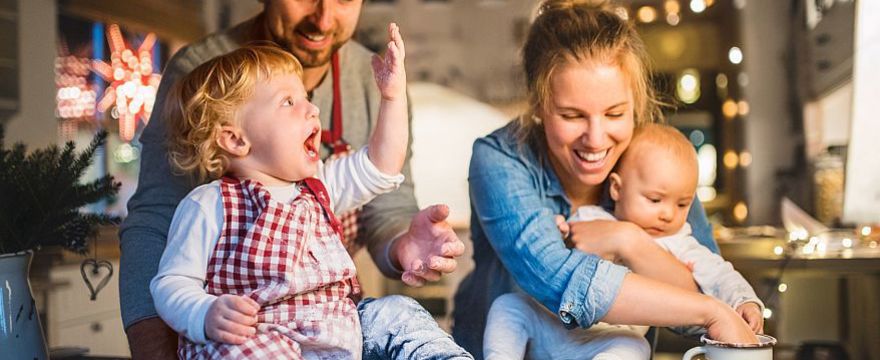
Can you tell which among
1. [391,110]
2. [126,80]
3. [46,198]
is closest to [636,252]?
[391,110]

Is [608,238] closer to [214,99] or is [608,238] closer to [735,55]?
[214,99]

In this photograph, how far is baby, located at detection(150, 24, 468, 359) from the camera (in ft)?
3.63

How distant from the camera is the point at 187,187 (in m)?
1.46

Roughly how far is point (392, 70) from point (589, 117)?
1.08ft

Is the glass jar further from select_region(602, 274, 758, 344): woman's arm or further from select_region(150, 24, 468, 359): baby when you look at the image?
select_region(150, 24, 468, 359): baby

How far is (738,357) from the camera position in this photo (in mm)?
1132

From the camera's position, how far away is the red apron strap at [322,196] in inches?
47.6

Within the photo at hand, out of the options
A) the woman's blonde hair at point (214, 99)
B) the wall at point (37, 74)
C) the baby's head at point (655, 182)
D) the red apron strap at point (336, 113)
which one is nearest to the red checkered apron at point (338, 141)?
the red apron strap at point (336, 113)

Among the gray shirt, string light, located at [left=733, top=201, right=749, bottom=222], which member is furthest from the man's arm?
string light, located at [left=733, top=201, right=749, bottom=222]

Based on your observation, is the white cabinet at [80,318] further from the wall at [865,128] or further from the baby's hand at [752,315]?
the wall at [865,128]

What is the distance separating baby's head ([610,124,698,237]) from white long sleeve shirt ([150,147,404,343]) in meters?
0.37

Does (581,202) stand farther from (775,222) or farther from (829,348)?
(775,222)

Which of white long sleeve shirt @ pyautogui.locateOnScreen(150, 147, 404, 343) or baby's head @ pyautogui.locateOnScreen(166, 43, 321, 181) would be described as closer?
→ white long sleeve shirt @ pyautogui.locateOnScreen(150, 147, 404, 343)

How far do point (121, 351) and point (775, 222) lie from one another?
2.69 metres
